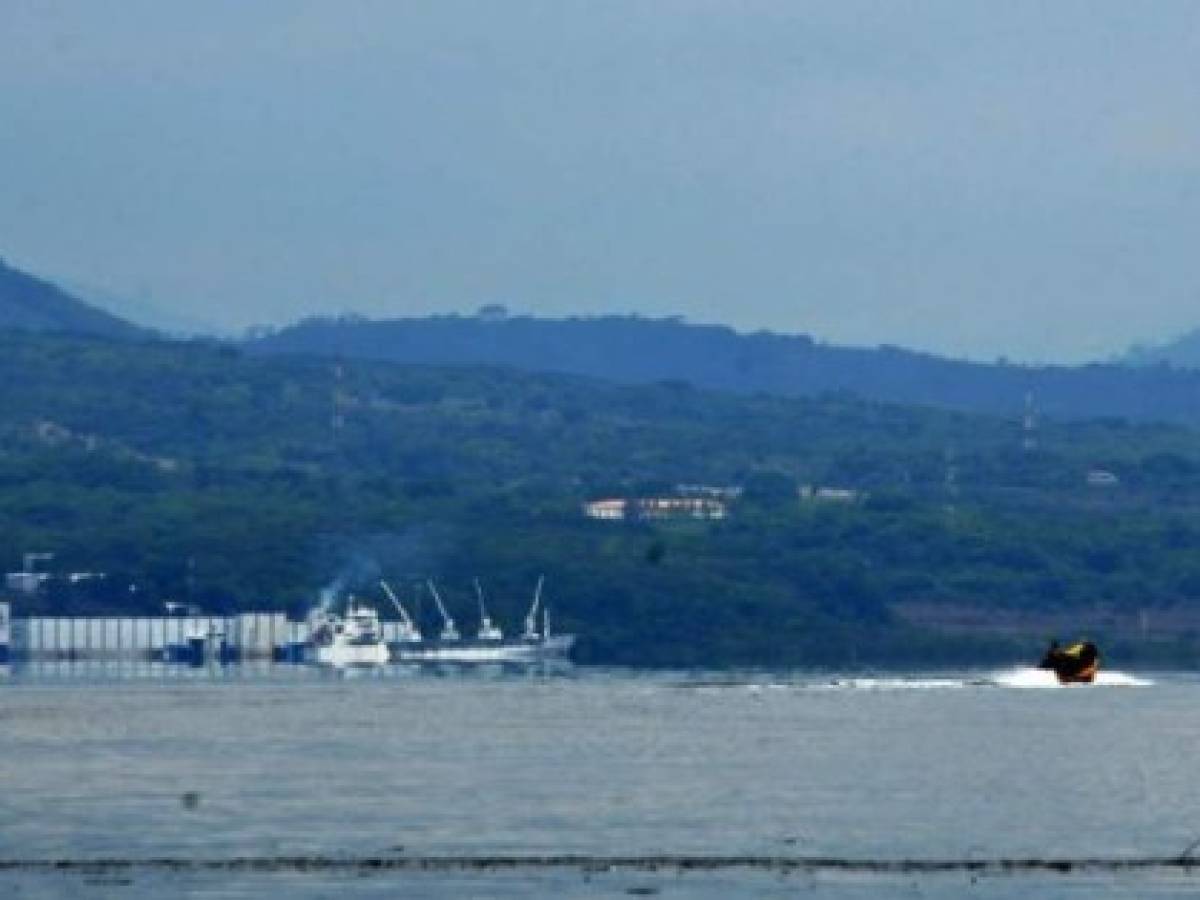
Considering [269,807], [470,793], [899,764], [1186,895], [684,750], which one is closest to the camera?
[1186,895]

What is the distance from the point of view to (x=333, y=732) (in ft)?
650

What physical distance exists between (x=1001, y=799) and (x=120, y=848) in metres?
35.9

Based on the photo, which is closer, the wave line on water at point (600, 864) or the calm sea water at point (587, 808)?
the calm sea water at point (587, 808)

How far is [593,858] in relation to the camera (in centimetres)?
11400

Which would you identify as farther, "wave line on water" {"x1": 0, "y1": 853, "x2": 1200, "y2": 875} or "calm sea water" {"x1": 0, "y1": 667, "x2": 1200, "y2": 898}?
"wave line on water" {"x1": 0, "y1": 853, "x2": 1200, "y2": 875}

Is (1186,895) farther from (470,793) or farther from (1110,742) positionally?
(1110,742)

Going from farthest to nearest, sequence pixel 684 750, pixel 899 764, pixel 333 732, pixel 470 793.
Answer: pixel 333 732 < pixel 684 750 < pixel 899 764 < pixel 470 793

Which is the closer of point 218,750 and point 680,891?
point 680,891

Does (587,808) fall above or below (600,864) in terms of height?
above

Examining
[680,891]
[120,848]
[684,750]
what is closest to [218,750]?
[684,750]

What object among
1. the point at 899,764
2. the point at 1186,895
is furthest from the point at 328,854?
the point at 899,764

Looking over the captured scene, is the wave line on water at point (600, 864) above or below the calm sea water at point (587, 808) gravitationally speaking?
below

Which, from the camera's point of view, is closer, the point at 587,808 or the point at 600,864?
the point at 600,864

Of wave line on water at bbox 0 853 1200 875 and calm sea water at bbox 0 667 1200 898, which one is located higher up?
calm sea water at bbox 0 667 1200 898
